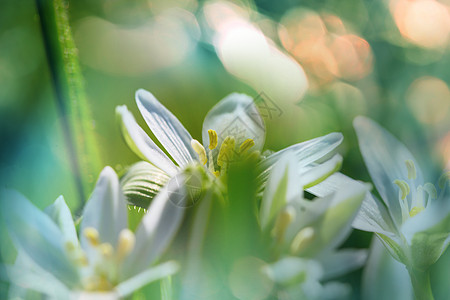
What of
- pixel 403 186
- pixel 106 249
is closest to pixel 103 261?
pixel 106 249

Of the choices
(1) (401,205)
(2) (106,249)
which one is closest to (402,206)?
(1) (401,205)

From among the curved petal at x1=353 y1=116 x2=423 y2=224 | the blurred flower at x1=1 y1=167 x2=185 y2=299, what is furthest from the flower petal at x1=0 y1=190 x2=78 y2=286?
the curved petal at x1=353 y1=116 x2=423 y2=224

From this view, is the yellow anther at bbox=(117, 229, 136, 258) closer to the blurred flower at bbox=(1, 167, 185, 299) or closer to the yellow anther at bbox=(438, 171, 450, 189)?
the blurred flower at bbox=(1, 167, 185, 299)

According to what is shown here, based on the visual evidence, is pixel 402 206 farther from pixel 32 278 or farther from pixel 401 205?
pixel 32 278

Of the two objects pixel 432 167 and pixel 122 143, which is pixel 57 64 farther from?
pixel 432 167
